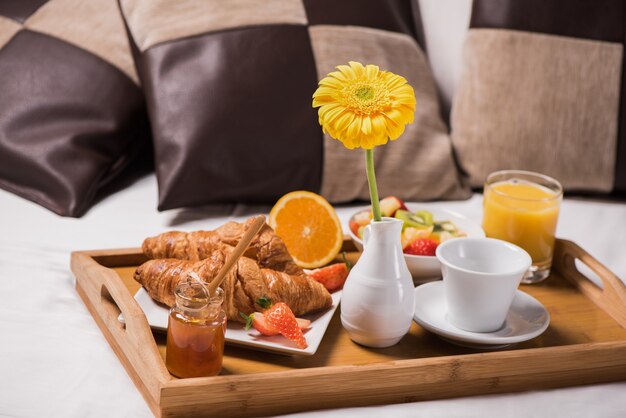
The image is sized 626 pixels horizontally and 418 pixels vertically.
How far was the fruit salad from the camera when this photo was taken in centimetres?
146

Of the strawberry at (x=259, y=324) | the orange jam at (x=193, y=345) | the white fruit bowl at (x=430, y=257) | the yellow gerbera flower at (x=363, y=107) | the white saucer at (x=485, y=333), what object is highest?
the yellow gerbera flower at (x=363, y=107)

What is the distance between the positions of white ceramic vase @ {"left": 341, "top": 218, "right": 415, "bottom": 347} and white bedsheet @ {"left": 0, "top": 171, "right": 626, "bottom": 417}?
0.12 meters

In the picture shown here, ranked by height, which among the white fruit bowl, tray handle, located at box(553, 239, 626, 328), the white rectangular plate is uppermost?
the white rectangular plate

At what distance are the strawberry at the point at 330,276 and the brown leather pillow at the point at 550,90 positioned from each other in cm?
70

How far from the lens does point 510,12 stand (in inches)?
75.8

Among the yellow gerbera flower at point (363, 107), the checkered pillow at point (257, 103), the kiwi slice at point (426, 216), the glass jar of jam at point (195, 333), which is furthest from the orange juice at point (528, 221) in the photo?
the glass jar of jam at point (195, 333)

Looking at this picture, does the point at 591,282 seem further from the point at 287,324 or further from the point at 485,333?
the point at 287,324

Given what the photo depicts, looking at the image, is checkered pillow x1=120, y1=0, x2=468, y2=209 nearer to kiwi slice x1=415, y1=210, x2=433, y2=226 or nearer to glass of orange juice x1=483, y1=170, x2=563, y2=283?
kiwi slice x1=415, y1=210, x2=433, y2=226

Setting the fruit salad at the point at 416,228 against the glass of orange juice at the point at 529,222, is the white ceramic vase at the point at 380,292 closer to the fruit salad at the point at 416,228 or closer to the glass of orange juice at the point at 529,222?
the fruit salad at the point at 416,228

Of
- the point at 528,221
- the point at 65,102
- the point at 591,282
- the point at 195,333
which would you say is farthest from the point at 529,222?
the point at 65,102

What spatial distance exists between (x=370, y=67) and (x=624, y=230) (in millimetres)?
968

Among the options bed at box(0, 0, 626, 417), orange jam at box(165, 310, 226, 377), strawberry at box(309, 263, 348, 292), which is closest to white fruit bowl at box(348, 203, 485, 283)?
strawberry at box(309, 263, 348, 292)

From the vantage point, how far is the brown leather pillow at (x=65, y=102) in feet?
5.86

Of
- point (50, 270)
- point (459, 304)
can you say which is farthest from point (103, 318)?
point (459, 304)
